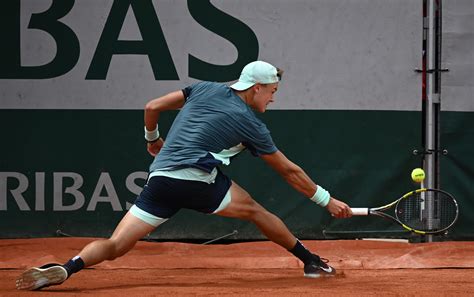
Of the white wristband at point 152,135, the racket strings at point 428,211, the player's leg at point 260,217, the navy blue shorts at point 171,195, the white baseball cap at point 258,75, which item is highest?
the white baseball cap at point 258,75

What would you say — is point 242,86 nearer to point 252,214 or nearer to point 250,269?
point 252,214

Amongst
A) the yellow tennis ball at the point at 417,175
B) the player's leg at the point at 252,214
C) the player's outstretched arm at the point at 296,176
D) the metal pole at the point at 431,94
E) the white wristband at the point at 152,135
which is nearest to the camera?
the player's outstretched arm at the point at 296,176

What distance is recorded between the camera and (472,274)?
266 inches

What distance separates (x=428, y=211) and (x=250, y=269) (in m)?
1.71

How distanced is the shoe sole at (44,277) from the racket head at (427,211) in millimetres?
2931

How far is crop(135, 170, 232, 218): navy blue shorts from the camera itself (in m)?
5.70

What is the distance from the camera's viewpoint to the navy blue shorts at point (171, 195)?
5695mm

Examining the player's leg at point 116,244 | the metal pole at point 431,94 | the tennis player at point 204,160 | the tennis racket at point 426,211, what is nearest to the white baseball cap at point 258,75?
the tennis player at point 204,160

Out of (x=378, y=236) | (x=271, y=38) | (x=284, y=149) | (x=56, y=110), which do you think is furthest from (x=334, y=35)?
(x=56, y=110)

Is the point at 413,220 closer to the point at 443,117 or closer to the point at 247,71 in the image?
the point at 443,117

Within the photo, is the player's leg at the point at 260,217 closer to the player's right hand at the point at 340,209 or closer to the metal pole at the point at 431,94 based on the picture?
the player's right hand at the point at 340,209

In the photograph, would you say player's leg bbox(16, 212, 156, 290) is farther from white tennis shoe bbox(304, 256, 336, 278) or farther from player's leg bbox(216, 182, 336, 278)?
white tennis shoe bbox(304, 256, 336, 278)

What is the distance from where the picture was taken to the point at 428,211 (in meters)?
8.01

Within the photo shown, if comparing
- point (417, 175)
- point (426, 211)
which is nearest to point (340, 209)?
point (417, 175)
